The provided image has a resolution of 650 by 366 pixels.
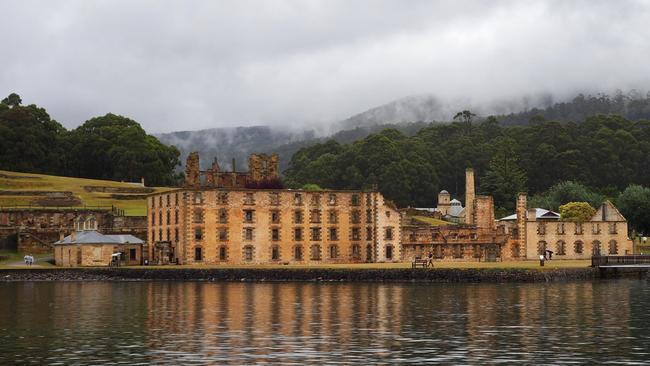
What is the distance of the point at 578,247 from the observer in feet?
358

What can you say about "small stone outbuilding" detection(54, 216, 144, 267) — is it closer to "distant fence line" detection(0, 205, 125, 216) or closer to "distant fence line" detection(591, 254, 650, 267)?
"distant fence line" detection(0, 205, 125, 216)

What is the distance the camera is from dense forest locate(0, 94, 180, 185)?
488 feet

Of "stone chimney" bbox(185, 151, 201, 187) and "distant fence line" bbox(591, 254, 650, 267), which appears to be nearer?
"distant fence line" bbox(591, 254, 650, 267)

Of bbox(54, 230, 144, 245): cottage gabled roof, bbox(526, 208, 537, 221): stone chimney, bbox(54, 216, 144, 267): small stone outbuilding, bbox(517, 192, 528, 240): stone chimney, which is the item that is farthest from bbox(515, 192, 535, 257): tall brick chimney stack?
bbox(54, 230, 144, 245): cottage gabled roof

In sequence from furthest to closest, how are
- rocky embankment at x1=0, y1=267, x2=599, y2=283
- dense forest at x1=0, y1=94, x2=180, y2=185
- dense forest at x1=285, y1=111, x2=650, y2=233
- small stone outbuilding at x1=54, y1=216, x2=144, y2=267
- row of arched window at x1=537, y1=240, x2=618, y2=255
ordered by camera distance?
dense forest at x1=285, y1=111, x2=650, y2=233, dense forest at x1=0, y1=94, x2=180, y2=185, row of arched window at x1=537, y1=240, x2=618, y2=255, small stone outbuilding at x1=54, y1=216, x2=144, y2=267, rocky embankment at x1=0, y1=267, x2=599, y2=283

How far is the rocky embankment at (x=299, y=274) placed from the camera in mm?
83188

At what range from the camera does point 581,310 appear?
54.8 metres

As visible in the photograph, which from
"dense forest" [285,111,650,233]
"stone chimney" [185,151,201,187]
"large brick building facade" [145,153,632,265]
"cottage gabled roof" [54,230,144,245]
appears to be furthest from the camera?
"dense forest" [285,111,650,233]

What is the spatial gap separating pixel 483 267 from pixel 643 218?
49468 mm

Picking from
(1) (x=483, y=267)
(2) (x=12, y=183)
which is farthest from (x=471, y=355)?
(2) (x=12, y=183)

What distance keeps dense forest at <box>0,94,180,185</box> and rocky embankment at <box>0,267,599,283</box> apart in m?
61.5

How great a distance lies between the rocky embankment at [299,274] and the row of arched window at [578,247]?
20508 mm

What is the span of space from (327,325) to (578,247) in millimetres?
66524

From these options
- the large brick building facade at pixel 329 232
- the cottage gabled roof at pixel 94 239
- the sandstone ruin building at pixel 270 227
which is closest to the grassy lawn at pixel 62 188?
the cottage gabled roof at pixel 94 239
